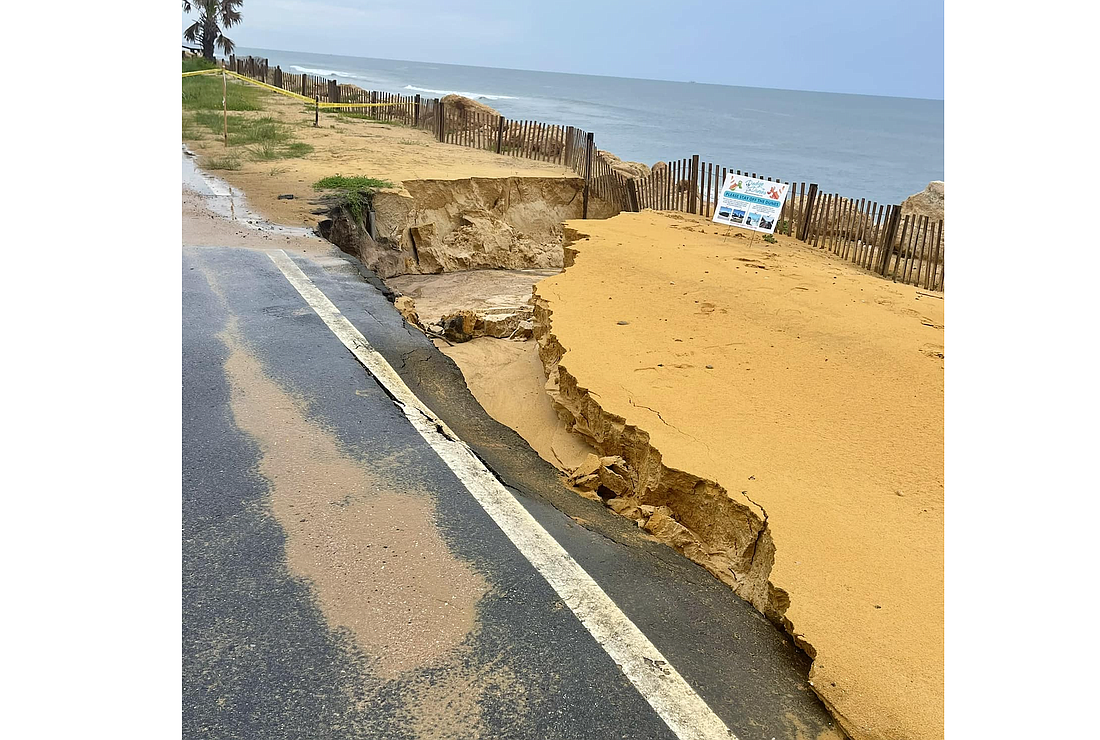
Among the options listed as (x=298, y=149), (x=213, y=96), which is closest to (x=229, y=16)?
(x=213, y=96)

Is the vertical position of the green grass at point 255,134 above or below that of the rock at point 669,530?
above

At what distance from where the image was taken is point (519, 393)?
7434 mm

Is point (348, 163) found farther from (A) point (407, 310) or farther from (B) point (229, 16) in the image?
(B) point (229, 16)

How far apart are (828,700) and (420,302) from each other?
10.3m

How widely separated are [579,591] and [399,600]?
78 centimetres

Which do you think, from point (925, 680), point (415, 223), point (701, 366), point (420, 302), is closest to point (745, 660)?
point (925, 680)

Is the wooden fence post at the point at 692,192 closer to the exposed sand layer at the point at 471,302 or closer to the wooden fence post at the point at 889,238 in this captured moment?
the exposed sand layer at the point at 471,302

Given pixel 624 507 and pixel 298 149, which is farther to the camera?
pixel 298 149

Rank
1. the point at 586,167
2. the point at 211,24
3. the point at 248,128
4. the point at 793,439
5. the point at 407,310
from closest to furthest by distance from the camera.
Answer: the point at 793,439 < the point at 407,310 < the point at 586,167 < the point at 248,128 < the point at 211,24

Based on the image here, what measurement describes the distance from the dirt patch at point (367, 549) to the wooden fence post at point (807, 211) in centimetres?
1186

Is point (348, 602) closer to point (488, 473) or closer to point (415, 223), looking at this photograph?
point (488, 473)

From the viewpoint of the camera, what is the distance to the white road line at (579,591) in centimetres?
290

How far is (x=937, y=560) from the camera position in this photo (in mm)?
3855

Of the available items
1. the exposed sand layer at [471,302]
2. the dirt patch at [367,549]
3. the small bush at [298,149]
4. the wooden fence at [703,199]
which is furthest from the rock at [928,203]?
the dirt patch at [367,549]
